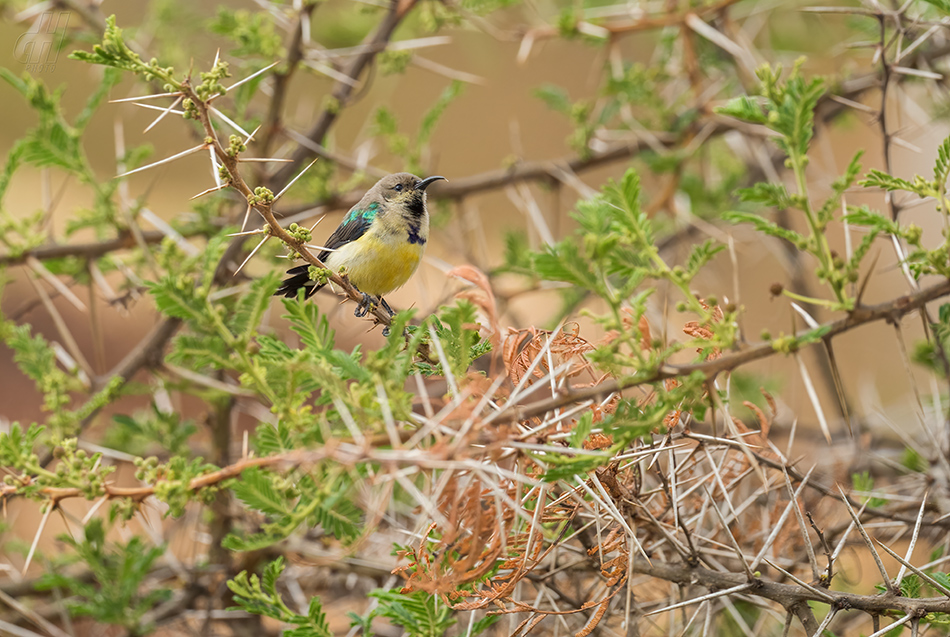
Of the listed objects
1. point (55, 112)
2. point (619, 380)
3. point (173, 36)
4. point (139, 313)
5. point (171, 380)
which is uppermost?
point (173, 36)

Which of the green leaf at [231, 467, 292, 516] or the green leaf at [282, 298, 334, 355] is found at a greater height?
the green leaf at [282, 298, 334, 355]

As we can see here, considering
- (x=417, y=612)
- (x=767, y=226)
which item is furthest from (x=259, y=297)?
(x=767, y=226)

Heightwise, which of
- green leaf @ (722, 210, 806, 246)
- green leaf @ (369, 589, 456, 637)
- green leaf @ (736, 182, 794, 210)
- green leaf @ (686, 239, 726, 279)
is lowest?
green leaf @ (369, 589, 456, 637)

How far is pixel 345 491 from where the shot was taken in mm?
1241

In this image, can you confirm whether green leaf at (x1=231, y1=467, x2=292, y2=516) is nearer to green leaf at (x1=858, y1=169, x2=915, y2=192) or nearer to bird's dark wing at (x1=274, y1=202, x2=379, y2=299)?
green leaf at (x1=858, y1=169, x2=915, y2=192)

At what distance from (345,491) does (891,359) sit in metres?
7.89

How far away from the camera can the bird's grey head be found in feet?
11.4

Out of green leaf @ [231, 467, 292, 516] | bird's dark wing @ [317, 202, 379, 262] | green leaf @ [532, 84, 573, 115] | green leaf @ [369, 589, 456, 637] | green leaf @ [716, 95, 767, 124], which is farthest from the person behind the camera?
green leaf @ [532, 84, 573, 115]

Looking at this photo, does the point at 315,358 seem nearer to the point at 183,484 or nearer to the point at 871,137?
the point at 183,484

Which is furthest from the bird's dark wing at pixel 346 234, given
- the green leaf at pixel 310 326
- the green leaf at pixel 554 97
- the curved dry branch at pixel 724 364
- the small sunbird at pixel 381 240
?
the curved dry branch at pixel 724 364

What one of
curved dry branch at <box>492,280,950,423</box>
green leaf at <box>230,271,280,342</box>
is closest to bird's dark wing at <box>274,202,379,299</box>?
green leaf at <box>230,271,280,342</box>


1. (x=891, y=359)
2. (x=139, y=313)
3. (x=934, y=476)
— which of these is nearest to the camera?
(x=934, y=476)

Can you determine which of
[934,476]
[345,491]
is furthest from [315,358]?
[934,476]

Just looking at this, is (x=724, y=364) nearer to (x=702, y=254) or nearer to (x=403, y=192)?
(x=702, y=254)
